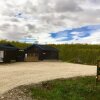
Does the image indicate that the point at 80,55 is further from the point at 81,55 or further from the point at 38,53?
the point at 38,53

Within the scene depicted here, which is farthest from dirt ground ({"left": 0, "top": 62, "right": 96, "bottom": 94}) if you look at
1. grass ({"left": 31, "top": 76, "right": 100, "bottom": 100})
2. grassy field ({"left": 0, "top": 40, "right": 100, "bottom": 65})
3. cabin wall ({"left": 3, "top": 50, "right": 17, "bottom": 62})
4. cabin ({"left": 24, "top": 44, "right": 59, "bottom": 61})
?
cabin ({"left": 24, "top": 44, "right": 59, "bottom": 61})

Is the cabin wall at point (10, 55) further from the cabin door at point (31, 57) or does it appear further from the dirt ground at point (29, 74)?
the dirt ground at point (29, 74)

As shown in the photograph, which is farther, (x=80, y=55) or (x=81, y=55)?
(x=80, y=55)

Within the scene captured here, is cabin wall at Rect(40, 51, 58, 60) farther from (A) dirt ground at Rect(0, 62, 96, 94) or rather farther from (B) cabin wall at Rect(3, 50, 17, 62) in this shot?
(A) dirt ground at Rect(0, 62, 96, 94)

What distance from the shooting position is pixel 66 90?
63.3ft

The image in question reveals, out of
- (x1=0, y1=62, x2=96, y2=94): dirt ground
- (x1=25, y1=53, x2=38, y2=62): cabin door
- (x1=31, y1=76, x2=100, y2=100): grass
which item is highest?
(x1=25, y1=53, x2=38, y2=62): cabin door

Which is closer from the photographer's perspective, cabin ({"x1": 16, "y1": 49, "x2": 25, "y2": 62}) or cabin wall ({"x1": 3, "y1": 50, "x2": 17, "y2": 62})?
cabin wall ({"x1": 3, "y1": 50, "x2": 17, "y2": 62})

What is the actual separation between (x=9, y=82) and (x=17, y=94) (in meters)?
3.91

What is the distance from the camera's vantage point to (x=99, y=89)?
20.1 metres

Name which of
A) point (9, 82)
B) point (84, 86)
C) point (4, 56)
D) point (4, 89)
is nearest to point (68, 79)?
point (84, 86)

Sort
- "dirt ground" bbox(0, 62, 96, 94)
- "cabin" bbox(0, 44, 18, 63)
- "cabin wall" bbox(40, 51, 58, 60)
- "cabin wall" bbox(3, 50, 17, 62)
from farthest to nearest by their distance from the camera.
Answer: "cabin wall" bbox(40, 51, 58, 60), "cabin wall" bbox(3, 50, 17, 62), "cabin" bbox(0, 44, 18, 63), "dirt ground" bbox(0, 62, 96, 94)

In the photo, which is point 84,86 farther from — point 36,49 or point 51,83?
point 36,49

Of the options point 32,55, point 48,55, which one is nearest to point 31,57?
point 32,55

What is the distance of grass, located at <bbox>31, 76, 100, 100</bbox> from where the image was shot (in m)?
17.6
